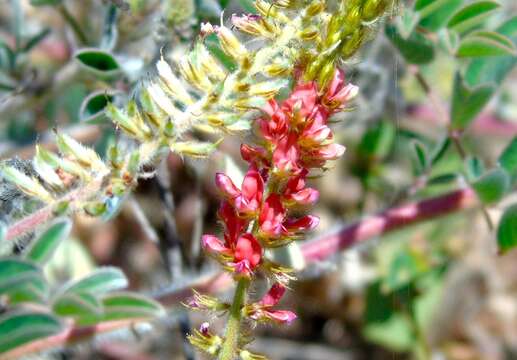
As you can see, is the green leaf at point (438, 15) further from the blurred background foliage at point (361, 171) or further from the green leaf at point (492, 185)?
the green leaf at point (492, 185)

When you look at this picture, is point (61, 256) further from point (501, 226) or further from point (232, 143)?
point (501, 226)

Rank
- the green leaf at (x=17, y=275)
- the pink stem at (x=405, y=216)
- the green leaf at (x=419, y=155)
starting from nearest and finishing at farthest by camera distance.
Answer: the green leaf at (x=17, y=275) → the green leaf at (x=419, y=155) → the pink stem at (x=405, y=216)

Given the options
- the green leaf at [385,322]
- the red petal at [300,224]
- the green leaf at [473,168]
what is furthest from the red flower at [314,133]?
the green leaf at [385,322]

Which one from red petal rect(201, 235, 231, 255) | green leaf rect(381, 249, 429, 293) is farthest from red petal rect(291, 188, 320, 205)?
green leaf rect(381, 249, 429, 293)

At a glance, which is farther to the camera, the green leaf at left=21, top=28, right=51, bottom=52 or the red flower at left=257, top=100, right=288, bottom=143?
the green leaf at left=21, top=28, right=51, bottom=52

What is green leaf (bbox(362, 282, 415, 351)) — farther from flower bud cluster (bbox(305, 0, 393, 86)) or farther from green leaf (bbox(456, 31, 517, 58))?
flower bud cluster (bbox(305, 0, 393, 86))

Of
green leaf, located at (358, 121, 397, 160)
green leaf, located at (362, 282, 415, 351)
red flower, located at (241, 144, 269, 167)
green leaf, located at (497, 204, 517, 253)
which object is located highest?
green leaf, located at (358, 121, 397, 160)
